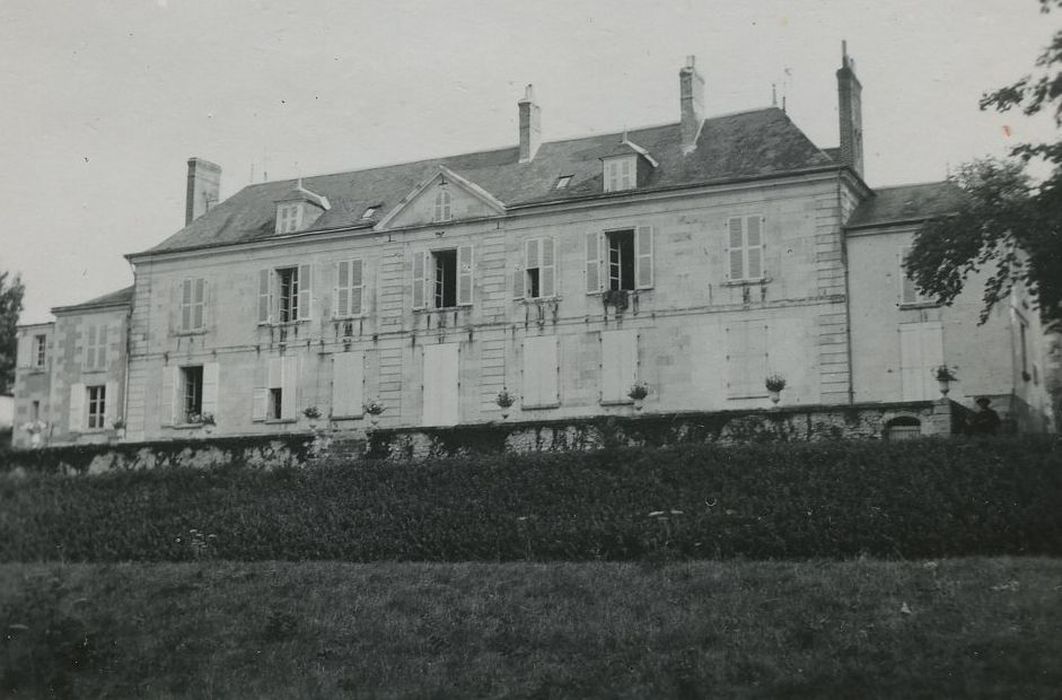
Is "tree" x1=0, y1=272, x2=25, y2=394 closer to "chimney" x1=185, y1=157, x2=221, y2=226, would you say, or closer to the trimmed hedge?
the trimmed hedge

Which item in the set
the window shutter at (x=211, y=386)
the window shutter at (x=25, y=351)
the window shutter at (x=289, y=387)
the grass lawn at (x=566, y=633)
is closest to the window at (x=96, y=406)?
the window shutter at (x=25, y=351)

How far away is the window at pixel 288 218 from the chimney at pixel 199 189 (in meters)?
4.33

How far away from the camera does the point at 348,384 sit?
2952 centimetres

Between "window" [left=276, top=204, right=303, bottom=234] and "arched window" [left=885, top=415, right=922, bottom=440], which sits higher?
"window" [left=276, top=204, right=303, bottom=234]

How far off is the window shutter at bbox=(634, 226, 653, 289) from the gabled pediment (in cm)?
341

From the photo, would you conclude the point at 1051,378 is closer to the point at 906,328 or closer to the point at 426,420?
the point at 906,328

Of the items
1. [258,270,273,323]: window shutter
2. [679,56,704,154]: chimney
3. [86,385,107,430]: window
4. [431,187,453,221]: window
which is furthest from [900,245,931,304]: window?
[86,385,107,430]: window

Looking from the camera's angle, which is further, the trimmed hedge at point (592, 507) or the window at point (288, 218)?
the window at point (288, 218)

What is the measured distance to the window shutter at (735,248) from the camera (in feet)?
85.7

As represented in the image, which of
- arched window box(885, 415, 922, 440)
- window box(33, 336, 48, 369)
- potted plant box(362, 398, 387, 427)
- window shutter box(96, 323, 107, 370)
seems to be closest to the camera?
arched window box(885, 415, 922, 440)

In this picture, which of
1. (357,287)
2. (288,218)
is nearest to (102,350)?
(288,218)

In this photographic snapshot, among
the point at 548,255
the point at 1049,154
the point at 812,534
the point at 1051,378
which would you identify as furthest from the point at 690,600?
the point at 1051,378

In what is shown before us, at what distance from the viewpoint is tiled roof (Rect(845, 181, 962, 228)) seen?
24969 mm

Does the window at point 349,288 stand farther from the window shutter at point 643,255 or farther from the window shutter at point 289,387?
the window shutter at point 643,255
